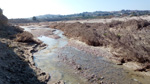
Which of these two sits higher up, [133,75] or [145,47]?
[145,47]

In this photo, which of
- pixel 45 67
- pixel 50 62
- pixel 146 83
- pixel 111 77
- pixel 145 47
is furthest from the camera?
pixel 50 62

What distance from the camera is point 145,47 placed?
31.2 ft

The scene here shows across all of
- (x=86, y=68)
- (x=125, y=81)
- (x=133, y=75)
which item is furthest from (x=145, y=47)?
(x=86, y=68)

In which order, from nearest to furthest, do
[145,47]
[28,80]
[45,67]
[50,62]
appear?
[28,80], [145,47], [45,67], [50,62]

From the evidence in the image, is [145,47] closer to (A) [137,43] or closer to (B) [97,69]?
(A) [137,43]

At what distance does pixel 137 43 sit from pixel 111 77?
12.8 feet

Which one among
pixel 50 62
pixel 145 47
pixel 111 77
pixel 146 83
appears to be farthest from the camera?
pixel 50 62

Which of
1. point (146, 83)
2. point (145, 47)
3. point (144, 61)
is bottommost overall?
point (146, 83)

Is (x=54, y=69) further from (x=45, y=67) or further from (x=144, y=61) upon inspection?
(x=144, y=61)

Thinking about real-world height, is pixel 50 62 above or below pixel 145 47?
below

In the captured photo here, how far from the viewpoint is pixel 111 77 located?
8.38m

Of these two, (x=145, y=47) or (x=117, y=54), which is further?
(x=117, y=54)

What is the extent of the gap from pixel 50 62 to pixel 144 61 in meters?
7.53

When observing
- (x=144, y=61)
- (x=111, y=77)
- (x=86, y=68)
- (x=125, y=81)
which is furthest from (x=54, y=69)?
(x=144, y=61)
